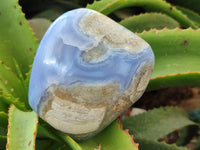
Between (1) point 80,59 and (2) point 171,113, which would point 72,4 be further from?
(1) point 80,59

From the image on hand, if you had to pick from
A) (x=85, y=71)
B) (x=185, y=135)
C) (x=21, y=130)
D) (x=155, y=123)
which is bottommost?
(x=185, y=135)

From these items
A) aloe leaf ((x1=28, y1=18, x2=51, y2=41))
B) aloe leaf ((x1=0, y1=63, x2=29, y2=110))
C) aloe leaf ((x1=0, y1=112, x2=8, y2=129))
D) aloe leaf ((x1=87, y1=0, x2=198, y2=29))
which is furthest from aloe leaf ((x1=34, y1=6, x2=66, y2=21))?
aloe leaf ((x1=0, y1=112, x2=8, y2=129))

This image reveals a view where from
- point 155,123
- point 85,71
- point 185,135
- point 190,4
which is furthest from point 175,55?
point 190,4

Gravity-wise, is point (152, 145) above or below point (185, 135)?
above

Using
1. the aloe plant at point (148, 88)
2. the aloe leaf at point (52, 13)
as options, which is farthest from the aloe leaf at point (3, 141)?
the aloe leaf at point (52, 13)

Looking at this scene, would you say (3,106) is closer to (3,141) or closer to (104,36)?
(3,141)

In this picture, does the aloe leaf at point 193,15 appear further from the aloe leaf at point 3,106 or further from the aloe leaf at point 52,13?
the aloe leaf at point 3,106
